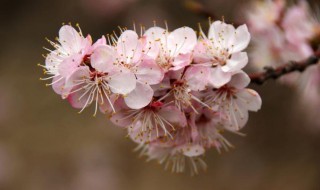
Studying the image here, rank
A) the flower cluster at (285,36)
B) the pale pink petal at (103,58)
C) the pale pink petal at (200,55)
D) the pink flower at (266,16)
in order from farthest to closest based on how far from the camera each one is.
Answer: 1. the pink flower at (266,16)
2. the flower cluster at (285,36)
3. the pale pink petal at (200,55)
4. the pale pink petal at (103,58)

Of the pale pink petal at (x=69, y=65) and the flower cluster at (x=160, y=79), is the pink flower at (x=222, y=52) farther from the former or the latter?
the pale pink petal at (x=69, y=65)

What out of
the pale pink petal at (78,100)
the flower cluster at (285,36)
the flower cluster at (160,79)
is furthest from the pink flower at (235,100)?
the flower cluster at (285,36)

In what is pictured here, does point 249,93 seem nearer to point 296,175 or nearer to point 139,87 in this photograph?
point 139,87

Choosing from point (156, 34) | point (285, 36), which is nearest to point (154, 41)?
point (156, 34)

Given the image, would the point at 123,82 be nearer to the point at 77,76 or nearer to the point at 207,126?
the point at 77,76

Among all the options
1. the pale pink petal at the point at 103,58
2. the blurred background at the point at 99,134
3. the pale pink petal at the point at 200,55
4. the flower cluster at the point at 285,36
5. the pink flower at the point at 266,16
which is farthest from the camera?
the blurred background at the point at 99,134
